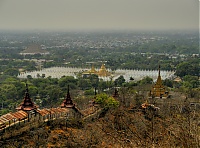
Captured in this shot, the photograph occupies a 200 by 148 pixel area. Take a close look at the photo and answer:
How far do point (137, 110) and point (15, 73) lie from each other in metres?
25.6

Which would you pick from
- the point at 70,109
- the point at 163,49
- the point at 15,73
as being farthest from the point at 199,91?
the point at 163,49

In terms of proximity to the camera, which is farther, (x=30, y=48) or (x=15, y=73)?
(x=30, y=48)

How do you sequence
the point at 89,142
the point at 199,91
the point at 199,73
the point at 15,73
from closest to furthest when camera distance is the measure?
the point at 89,142 → the point at 199,91 → the point at 199,73 → the point at 15,73

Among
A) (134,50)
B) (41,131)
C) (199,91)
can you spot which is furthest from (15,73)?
(134,50)

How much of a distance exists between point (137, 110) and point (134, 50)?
56569mm

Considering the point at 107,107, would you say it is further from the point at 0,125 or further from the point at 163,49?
the point at 163,49

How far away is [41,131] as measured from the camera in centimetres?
1012

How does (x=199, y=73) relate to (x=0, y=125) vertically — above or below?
below

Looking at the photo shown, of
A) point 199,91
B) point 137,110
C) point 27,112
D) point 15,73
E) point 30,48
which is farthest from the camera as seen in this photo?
point 30,48

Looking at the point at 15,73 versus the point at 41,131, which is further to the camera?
the point at 15,73

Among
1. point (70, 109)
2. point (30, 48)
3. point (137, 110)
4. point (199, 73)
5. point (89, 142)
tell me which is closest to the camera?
point (89, 142)

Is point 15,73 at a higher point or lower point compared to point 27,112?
lower

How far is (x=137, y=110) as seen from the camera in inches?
540

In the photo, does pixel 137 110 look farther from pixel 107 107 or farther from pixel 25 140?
pixel 25 140
